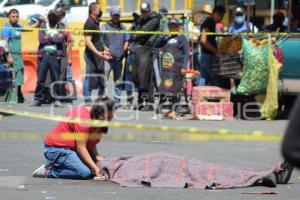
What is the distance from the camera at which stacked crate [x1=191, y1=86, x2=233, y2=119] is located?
1209 cm

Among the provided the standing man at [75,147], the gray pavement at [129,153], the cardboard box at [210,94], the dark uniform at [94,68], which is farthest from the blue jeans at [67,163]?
the dark uniform at [94,68]

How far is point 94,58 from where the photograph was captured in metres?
13.3

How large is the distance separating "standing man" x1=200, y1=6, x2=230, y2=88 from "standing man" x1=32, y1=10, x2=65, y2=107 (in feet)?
9.16

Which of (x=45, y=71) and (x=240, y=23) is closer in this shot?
(x=45, y=71)

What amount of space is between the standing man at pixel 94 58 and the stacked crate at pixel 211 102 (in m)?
1.87

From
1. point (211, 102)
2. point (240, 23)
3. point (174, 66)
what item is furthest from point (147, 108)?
point (240, 23)

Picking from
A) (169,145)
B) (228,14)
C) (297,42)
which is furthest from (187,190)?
(228,14)

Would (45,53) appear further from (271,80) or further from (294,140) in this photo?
(294,140)

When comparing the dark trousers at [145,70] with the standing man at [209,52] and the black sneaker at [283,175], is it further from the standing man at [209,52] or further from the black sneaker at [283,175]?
the black sneaker at [283,175]

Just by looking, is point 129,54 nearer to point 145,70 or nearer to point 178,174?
point 145,70

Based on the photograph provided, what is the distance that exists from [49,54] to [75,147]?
738cm

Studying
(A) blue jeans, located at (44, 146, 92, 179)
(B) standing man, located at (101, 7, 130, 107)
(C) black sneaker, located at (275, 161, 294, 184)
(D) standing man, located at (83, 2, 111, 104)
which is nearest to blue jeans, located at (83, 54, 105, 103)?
(D) standing man, located at (83, 2, 111, 104)

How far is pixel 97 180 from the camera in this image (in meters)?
7.12

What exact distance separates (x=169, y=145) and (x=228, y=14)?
6833mm
